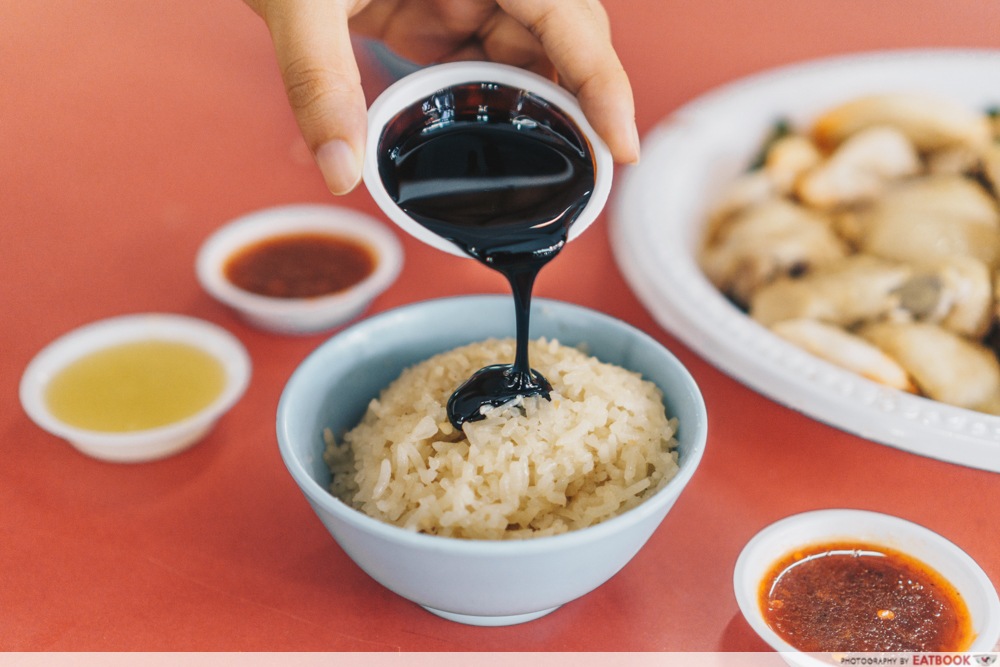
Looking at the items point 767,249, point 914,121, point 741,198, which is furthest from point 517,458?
point 914,121

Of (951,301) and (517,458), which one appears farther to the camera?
(951,301)

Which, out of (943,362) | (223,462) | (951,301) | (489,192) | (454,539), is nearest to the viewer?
(454,539)

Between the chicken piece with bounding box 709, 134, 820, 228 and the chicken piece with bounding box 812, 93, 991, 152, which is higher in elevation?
the chicken piece with bounding box 812, 93, 991, 152

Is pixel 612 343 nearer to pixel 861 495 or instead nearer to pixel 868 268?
pixel 861 495

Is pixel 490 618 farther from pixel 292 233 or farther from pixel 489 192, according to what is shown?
Result: pixel 292 233

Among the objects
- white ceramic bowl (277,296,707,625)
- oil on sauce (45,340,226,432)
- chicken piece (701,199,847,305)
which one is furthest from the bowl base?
chicken piece (701,199,847,305)

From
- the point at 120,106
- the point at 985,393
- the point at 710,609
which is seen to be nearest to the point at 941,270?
the point at 985,393

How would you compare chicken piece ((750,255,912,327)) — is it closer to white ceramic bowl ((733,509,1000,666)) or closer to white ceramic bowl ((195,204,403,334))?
white ceramic bowl ((733,509,1000,666))
